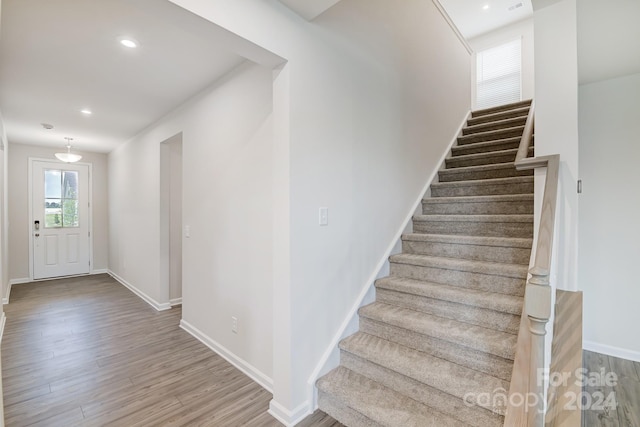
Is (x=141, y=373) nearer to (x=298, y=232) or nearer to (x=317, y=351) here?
(x=317, y=351)

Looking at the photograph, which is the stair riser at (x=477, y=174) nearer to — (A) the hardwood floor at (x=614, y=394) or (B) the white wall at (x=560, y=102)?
(B) the white wall at (x=560, y=102)

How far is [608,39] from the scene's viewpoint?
230cm

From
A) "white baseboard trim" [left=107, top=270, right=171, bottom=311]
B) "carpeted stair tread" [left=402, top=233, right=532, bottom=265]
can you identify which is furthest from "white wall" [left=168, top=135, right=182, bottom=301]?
"carpeted stair tread" [left=402, top=233, right=532, bottom=265]

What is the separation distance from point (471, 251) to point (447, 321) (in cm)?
74

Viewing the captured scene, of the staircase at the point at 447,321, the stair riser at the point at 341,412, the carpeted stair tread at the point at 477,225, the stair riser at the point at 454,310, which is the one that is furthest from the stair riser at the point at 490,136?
the stair riser at the point at 341,412

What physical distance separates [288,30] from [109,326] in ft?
12.1

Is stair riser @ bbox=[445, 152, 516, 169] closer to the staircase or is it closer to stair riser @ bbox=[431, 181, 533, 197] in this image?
the staircase

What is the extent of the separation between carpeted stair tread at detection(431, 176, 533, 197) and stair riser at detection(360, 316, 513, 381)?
1810 mm

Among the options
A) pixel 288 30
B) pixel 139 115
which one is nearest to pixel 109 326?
pixel 139 115

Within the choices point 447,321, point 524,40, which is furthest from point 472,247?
point 524,40

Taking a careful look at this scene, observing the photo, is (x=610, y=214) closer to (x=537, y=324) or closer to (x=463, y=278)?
(x=463, y=278)

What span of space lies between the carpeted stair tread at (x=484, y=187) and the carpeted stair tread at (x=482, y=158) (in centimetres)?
44

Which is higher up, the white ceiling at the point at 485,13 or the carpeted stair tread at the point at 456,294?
the white ceiling at the point at 485,13

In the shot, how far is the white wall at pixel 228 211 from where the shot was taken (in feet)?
7.52
